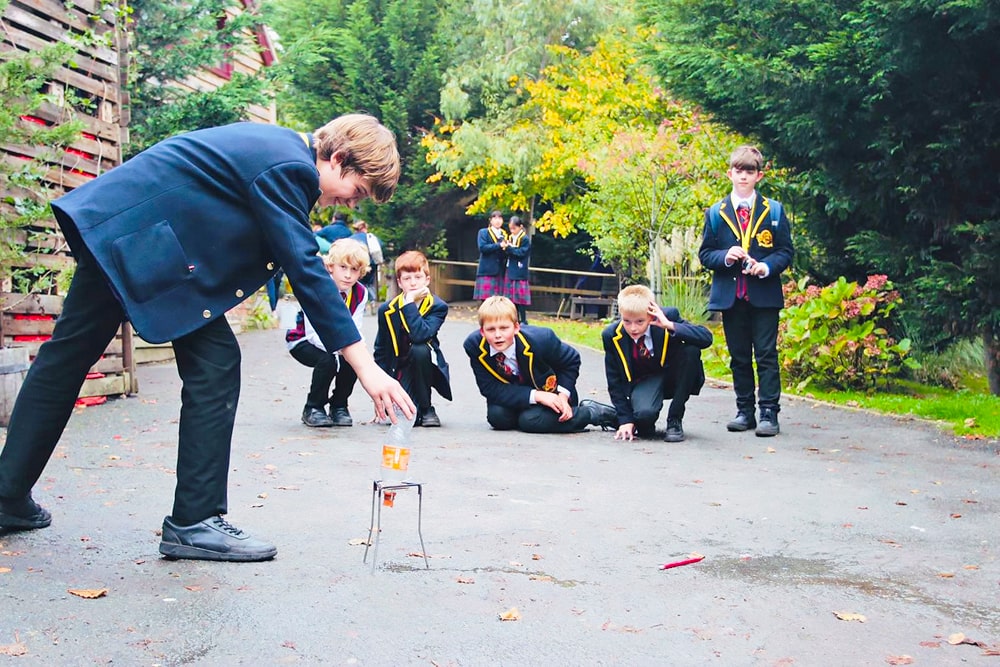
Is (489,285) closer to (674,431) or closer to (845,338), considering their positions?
(845,338)

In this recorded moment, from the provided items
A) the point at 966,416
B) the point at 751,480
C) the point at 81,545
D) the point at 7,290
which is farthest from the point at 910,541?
the point at 7,290

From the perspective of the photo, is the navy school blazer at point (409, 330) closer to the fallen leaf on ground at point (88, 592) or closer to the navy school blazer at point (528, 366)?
the navy school blazer at point (528, 366)

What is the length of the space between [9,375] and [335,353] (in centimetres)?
233

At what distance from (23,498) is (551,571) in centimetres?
213

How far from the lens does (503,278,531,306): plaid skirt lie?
20.6 m

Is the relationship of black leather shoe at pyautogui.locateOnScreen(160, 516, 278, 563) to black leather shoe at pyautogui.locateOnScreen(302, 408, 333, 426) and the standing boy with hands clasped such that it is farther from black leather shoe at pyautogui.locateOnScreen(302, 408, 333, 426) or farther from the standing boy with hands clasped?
the standing boy with hands clasped

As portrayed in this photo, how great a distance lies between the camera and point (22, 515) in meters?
4.78

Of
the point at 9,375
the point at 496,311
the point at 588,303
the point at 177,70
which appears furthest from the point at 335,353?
the point at 588,303

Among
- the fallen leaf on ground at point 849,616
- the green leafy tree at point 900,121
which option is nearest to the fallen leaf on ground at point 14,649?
the fallen leaf on ground at point 849,616

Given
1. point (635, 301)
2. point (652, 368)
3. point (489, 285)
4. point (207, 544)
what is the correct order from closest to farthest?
point (207, 544) < point (635, 301) < point (652, 368) < point (489, 285)

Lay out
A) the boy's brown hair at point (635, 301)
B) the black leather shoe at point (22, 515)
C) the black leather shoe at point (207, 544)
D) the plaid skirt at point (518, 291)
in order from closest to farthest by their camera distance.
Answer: the black leather shoe at point (207, 544) → the black leather shoe at point (22, 515) → the boy's brown hair at point (635, 301) → the plaid skirt at point (518, 291)

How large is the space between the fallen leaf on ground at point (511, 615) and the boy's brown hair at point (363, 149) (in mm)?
1582

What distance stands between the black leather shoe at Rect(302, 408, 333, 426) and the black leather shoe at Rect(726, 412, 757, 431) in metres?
3.07

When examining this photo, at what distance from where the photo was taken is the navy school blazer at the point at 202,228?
13.4ft
